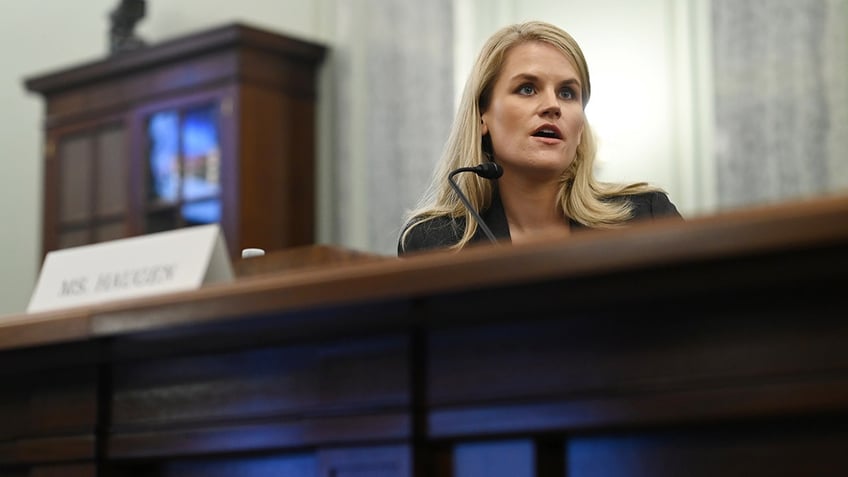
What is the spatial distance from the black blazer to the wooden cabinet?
10.4 ft

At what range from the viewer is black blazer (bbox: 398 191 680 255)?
2223mm

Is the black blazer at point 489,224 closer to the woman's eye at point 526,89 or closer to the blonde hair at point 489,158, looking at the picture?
the blonde hair at point 489,158

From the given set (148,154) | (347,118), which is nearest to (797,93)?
(347,118)

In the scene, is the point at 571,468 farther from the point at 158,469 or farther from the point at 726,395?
the point at 158,469

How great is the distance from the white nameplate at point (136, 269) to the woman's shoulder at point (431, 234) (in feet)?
1.42

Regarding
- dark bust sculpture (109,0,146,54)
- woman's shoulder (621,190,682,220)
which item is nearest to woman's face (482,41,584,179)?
woman's shoulder (621,190,682,220)

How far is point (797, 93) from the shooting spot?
4250mm

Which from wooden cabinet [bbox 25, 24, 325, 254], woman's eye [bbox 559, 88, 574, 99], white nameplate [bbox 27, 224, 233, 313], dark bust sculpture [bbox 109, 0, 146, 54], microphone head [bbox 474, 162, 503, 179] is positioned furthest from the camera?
dark bust sculpture [bbox 109, 0, 146, 54]

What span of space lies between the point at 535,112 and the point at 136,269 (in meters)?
0.78

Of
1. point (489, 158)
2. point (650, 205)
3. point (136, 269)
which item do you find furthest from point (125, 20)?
point (136, 269)

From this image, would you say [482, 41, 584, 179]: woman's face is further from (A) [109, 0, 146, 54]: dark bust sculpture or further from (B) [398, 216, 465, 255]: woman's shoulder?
(A) [109, 0, 146, 54]: dark bust sculpture

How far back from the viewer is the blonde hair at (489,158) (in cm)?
223

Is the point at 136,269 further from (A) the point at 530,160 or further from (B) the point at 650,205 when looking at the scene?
(B) the point at 650,205

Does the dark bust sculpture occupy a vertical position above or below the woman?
above
